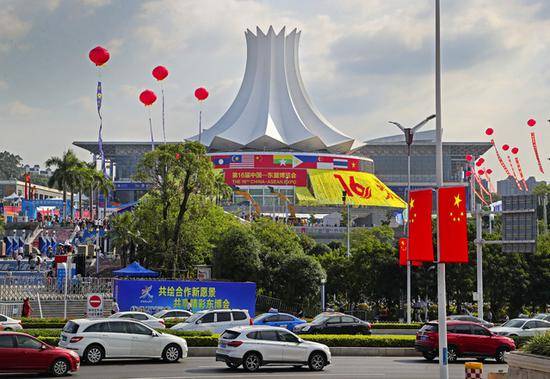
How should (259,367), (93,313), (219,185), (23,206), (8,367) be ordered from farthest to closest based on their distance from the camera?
(23,206) → (219,185) → (93,313) → (259,367) → (8,367)

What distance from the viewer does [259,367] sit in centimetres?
2333

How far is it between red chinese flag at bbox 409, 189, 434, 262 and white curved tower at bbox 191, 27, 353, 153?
275ft

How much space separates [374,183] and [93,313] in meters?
79.3

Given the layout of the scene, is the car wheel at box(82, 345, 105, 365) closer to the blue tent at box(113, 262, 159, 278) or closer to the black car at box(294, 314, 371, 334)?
the black car at box(294, 314, 371, 334)

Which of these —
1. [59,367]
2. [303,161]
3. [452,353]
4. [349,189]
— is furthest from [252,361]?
[303,161]

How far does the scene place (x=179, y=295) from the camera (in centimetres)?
3794

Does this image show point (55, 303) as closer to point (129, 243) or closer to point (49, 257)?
point (129, 243)

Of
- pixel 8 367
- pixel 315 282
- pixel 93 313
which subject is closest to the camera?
pixel 8 367

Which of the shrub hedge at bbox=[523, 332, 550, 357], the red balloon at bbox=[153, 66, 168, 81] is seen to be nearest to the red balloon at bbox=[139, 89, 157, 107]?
the red balloon at bbox=[153, 66, 168, 81]

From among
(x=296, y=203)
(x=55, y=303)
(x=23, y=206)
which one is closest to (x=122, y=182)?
(x=23, y=206)

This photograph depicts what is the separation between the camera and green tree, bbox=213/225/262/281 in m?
46.8

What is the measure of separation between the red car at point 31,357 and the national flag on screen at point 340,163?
89143 mm

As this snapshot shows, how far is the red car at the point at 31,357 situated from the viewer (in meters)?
19.4

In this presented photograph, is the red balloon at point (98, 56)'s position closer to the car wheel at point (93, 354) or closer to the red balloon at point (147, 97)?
the red balloon at point (147, 97)
